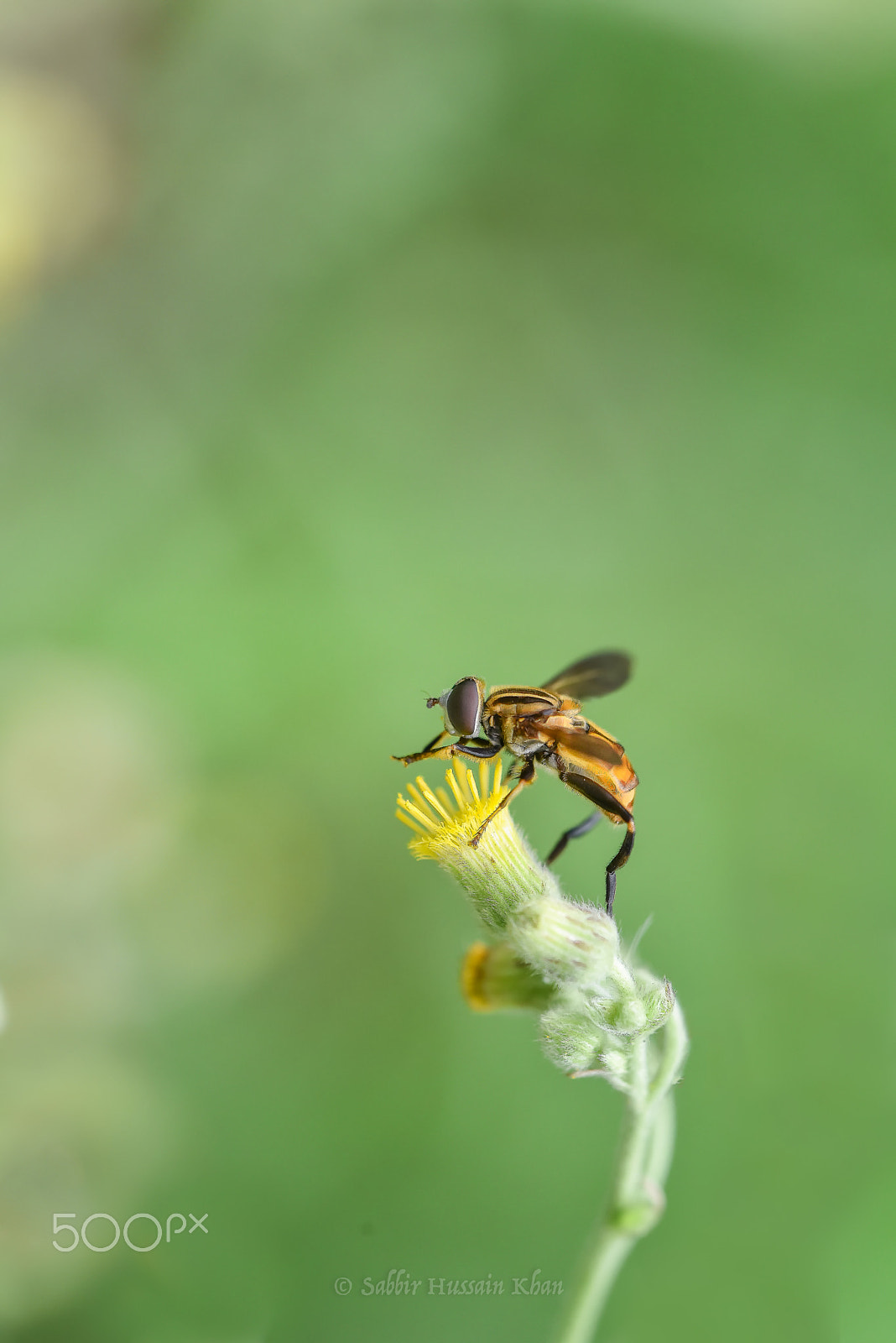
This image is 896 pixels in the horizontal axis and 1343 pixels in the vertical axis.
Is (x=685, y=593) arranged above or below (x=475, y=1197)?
above

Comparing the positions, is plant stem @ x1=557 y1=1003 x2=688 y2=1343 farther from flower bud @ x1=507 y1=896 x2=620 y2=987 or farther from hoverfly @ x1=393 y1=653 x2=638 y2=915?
hoverfly @ x1=393 y1=653 x2=638 y2=915

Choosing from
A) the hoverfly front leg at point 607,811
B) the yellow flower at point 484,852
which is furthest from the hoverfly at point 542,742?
the yellow flower at point 484,852

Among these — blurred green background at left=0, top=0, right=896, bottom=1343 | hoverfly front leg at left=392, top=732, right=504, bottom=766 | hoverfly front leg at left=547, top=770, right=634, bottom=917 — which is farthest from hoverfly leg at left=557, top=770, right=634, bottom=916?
blurred green background at left=0, top=0, right=896, bottom=1343

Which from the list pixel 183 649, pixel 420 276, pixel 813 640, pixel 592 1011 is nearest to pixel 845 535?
pixel 813 640

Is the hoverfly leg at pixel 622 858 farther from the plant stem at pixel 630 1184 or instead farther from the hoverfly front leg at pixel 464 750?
the plant stem at pixel 630 1184

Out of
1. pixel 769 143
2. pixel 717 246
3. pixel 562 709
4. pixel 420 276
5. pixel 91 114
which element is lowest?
pixel 562 709

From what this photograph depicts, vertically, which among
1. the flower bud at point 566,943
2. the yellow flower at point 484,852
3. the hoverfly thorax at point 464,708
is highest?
the hoverfly thorax at point 464,708

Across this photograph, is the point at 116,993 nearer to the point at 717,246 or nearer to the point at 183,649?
the point at 183,649
